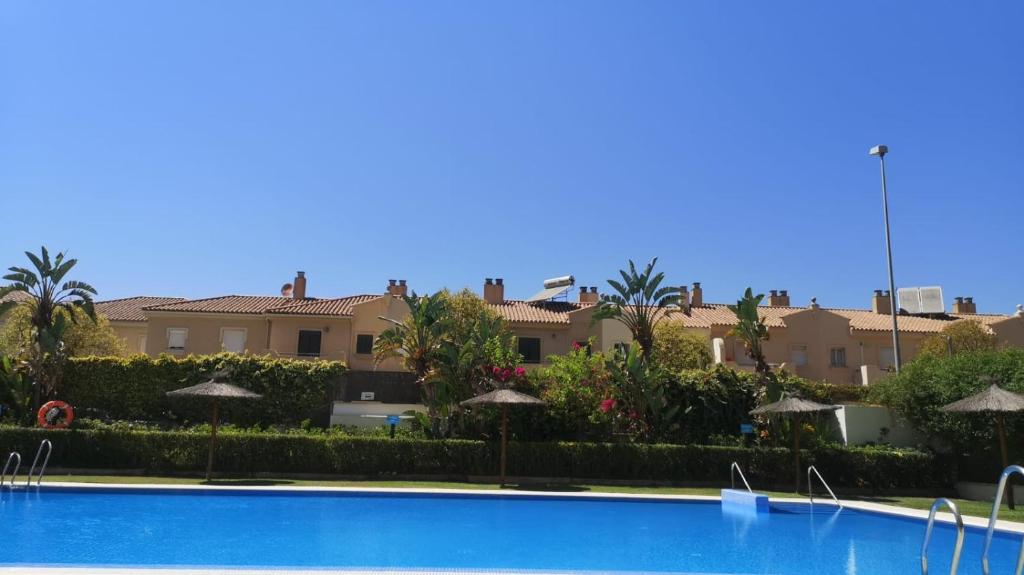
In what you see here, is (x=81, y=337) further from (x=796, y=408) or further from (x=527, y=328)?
(x=796, y=408)

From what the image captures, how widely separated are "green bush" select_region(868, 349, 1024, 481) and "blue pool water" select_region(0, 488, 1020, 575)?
21.5 ft

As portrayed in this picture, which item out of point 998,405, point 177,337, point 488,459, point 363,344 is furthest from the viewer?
point 177,337

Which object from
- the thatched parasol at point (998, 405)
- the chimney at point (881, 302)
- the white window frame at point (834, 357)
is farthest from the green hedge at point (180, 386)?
the chimney at point (881, 302)

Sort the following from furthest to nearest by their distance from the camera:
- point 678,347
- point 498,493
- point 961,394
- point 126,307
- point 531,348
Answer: point 126,307
point 531,348
point 678,347
point 961,394
point 498,493

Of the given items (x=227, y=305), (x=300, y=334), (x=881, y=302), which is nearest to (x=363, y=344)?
(x=300, y=334)

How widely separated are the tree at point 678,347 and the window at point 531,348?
25.1 ft

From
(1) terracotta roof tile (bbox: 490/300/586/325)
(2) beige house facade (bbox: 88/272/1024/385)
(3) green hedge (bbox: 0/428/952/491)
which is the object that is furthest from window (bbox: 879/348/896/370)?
(3) green hedge (bbox: 0/428/952/491)

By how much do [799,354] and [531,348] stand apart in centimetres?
1673

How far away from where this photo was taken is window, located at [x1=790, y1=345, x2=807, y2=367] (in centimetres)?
4222

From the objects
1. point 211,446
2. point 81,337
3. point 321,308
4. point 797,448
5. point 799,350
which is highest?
point 321,308

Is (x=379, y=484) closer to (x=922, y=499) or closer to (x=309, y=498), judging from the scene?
(x=309, y=498)

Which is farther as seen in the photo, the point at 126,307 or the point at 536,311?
the point at 126,307

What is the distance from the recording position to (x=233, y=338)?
127 ft

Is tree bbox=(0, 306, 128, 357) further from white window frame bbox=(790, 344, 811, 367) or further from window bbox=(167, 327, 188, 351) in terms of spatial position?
white window frame bbox=(790, 344, 811, 367)
